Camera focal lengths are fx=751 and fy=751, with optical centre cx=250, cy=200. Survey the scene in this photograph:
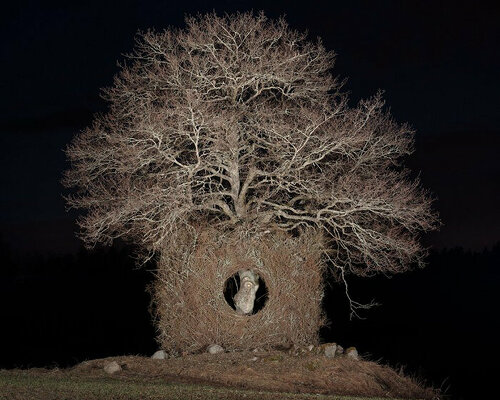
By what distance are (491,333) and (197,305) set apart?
27772mm

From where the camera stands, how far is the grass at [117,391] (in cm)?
1438

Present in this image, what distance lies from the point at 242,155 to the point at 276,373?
761 centimetres

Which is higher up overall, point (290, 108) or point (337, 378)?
point (290, 108)

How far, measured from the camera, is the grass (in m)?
14.4

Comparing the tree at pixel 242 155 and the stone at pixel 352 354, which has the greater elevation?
the tree at pixel 242 155

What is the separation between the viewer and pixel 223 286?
20.4 m

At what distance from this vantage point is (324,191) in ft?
68.8

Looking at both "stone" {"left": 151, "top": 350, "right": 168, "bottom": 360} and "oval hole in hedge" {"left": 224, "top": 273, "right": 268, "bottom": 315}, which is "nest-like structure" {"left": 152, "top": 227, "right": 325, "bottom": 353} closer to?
"stone" {"left": 151, "top": 350, "right": 168, "bottom": 360}

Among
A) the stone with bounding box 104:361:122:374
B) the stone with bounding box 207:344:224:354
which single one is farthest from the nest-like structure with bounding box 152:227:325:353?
the stone with bounding box 104:361:122:374

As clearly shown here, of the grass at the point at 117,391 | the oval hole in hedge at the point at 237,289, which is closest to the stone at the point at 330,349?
the oval hole in hedge at the point at 237,289

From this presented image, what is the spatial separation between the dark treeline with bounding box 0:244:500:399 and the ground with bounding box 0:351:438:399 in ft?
25.4

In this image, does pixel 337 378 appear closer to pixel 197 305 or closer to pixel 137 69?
pixel 197 305

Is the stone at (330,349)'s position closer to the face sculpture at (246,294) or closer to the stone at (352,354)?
the stone at (352,354)

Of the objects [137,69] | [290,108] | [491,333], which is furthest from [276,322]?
[491,333]
